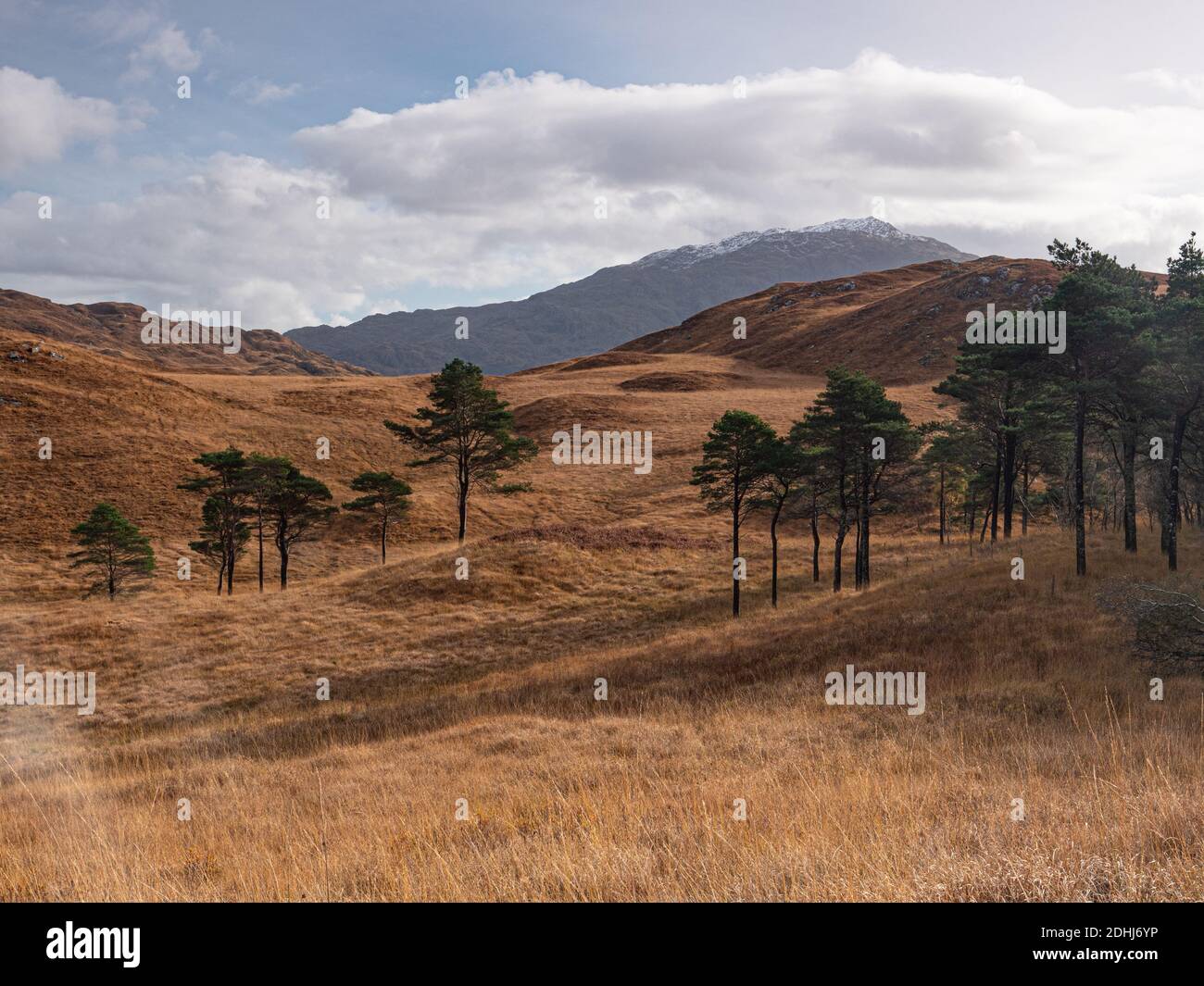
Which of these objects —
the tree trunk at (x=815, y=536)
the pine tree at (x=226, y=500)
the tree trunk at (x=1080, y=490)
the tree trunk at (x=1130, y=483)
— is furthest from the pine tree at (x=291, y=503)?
the tree trunk at (x=1130, y=483)

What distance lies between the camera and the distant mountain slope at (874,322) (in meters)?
116

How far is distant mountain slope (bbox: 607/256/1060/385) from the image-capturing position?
115500 millimetres

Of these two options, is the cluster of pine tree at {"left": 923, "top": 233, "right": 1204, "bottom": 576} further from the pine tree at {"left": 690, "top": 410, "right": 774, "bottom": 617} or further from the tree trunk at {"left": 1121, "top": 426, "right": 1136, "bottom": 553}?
the pine tree at {"left": 690, "top": 410, "right": 774, "bottom": 617}

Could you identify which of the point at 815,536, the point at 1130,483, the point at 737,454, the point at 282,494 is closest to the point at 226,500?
the point at 282,494

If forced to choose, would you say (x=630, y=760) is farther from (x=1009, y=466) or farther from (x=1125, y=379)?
(x=1009, y=466)

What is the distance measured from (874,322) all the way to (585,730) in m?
138

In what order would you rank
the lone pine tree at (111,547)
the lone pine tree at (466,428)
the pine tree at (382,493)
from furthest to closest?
the pine tree at (382,493), the lone pine tree at (466,428), the lone pine tree at (111,547)

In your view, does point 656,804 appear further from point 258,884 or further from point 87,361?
point 87,361

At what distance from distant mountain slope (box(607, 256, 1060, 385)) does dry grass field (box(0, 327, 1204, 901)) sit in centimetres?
7189

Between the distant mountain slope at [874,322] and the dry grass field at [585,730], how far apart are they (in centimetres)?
7189

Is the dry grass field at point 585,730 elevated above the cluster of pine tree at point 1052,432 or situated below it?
below

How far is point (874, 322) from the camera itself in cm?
13525

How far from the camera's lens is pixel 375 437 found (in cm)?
8088

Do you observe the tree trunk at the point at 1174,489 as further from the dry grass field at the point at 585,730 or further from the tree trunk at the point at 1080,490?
the tree trunk at the point at 1080,490
